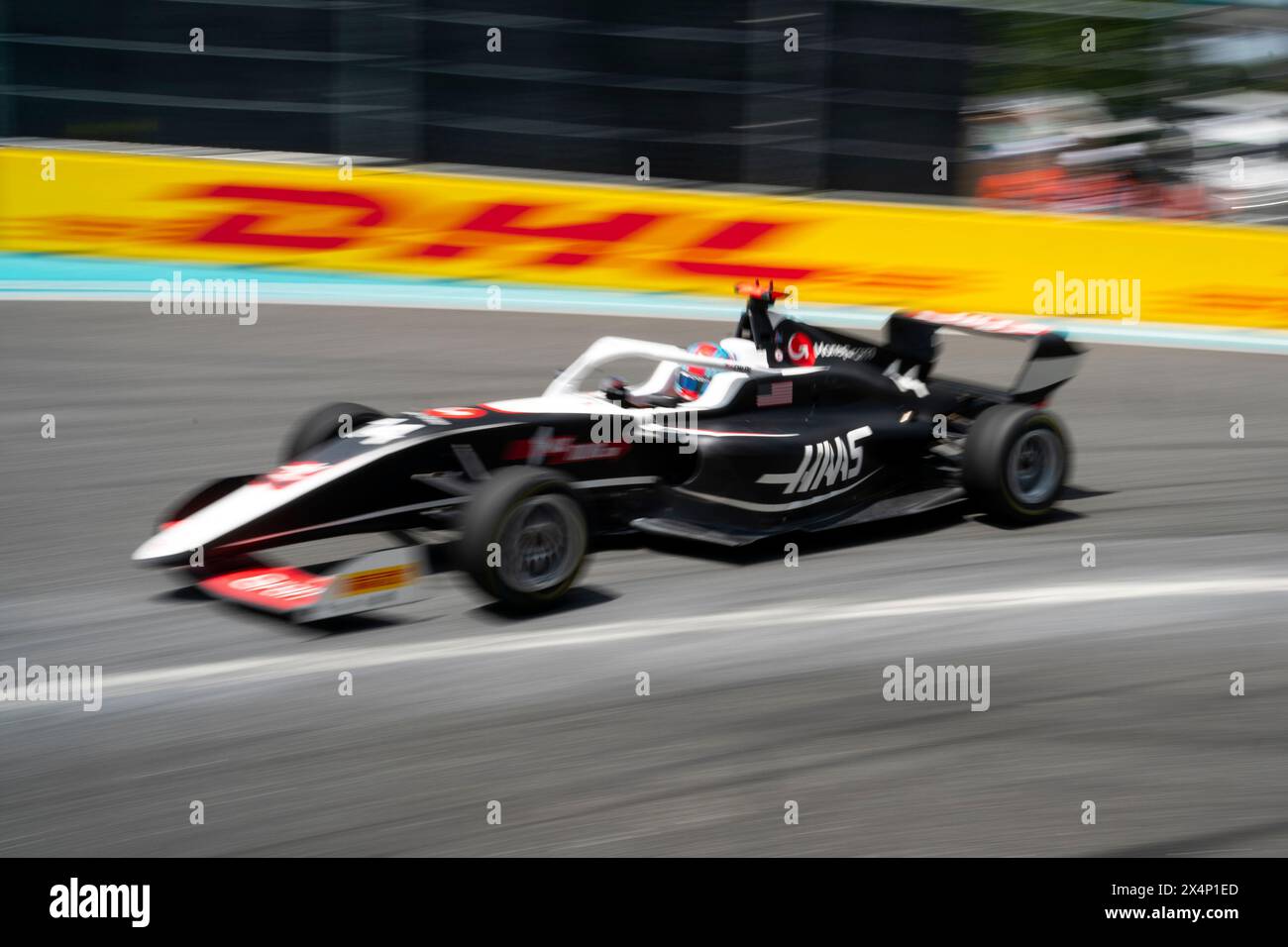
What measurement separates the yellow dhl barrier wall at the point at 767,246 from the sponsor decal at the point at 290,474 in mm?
5993

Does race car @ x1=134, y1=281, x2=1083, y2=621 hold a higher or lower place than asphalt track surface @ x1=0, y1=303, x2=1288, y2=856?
higher

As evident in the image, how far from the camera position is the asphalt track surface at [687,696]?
13.8 ft

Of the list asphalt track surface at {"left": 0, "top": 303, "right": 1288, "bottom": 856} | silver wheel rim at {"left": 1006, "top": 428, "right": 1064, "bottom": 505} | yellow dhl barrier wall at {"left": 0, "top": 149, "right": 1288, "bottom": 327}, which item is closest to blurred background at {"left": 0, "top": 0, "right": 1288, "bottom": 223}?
yellow dhl barrier wall at {"left": 0, "top": 149, "right": 1288, "bottom": 327}

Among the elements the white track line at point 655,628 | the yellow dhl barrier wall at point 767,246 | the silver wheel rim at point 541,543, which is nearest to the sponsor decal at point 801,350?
the white track line at point 655,628

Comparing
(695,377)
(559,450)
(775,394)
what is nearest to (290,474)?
(559,450)

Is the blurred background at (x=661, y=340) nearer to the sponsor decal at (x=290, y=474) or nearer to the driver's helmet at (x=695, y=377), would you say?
the sponsor decal at (x=290, y=474)

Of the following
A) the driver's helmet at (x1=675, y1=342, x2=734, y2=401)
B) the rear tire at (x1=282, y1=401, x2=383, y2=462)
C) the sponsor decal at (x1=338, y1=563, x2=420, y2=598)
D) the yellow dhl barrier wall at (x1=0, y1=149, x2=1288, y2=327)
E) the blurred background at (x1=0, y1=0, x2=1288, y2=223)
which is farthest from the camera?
the blurred background at (x1=0, y1=0, x2=1288, y2=223)

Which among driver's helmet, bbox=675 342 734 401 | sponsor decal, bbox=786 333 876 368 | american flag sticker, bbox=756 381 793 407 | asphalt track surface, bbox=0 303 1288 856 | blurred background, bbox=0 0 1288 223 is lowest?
asphalt track surface, bbox=0 303 1288 856

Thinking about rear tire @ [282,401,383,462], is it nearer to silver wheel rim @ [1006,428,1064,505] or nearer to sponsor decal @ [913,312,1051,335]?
sponsor decal @ [913,312,1051,335]

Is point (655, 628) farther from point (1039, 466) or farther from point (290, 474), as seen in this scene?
point (1039, 466)

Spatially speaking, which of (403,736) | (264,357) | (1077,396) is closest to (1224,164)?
(1077,396)

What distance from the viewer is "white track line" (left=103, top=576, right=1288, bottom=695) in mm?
5035

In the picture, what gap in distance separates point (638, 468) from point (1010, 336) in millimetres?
2172
